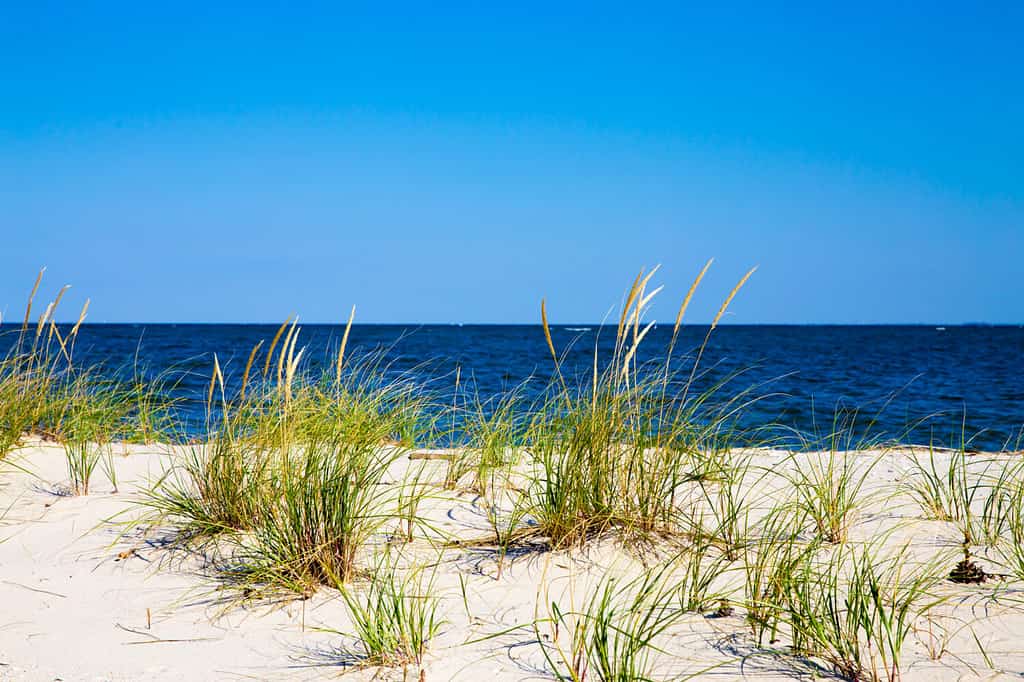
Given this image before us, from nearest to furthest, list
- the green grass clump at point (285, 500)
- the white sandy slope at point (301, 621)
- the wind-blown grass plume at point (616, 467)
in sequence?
1. the white sandy slope at point (301, 621)
2. the green grass clump at point (285, 500)
3. the wind-blown grass plume at point (616, 467)

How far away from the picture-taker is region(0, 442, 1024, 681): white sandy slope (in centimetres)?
236

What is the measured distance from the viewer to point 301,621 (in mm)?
2695

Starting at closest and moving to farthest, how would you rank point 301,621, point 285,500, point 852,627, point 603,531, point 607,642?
point 607,642
point 852,627
point 301,621
point 285,500
point 603,531

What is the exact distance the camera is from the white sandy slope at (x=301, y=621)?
2363mm

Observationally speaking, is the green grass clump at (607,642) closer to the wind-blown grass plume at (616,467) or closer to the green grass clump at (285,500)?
the wind-blown grass plume at (616,467)

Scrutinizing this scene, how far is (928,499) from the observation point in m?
3.70

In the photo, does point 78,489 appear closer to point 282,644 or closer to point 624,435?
point 282,644

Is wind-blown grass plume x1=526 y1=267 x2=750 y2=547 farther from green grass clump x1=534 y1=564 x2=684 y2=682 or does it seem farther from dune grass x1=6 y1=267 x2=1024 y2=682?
green grass clump x1=534 y1=564 x2=684 y2=682

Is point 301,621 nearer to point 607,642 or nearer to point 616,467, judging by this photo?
point 607,642

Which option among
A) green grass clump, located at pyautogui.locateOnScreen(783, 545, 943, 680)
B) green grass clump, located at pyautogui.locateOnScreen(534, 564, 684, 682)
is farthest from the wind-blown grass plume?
green grass clump, located at pyautogui.locateOnScreen(783, 545, 943, 680)

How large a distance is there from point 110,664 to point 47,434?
3.71m

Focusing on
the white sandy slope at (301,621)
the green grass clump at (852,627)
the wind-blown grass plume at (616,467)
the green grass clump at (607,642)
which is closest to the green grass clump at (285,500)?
the white sandy slope at (301,621)

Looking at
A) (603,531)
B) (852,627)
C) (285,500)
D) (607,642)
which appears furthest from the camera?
(603,531)

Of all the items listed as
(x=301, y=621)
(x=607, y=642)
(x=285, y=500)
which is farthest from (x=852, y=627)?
(x=285, y=500)
